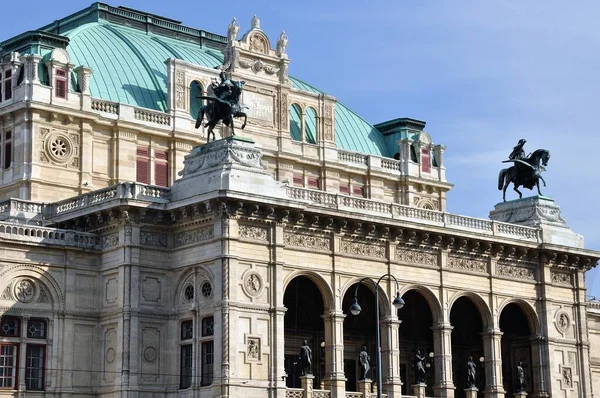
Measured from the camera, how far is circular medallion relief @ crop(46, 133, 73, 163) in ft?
234

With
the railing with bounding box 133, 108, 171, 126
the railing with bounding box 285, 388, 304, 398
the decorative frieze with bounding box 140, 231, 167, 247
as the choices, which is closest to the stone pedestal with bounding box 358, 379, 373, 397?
the railing with bounding box 285, 388, 304, 398

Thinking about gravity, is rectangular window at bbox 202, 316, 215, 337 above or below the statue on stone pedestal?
above

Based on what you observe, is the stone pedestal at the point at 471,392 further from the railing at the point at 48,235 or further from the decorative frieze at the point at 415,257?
the railing at the point at 48,235

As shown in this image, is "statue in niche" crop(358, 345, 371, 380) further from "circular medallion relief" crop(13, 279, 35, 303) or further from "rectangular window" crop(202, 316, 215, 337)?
"circular medallion relief" crop(13, 279, 35, 303)

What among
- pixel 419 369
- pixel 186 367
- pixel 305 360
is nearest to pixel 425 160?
pixel 419 369

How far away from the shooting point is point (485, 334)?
73562mm

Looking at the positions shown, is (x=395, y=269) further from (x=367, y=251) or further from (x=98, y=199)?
(x=98, y=199)

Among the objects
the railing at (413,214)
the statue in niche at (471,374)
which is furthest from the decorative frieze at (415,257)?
the statue in niche at (471,374)

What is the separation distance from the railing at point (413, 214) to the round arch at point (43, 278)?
11.7 meters

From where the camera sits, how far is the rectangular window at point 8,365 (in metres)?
62.8

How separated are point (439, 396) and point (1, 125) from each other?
2674 cm

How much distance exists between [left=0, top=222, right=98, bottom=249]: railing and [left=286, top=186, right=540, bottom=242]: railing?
986 centimetres

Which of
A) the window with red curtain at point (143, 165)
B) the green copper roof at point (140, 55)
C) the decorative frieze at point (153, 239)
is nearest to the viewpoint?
the decorative frieze at point (153, 239)

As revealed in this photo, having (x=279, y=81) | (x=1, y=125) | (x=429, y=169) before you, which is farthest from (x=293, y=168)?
(x=1, y=125)
